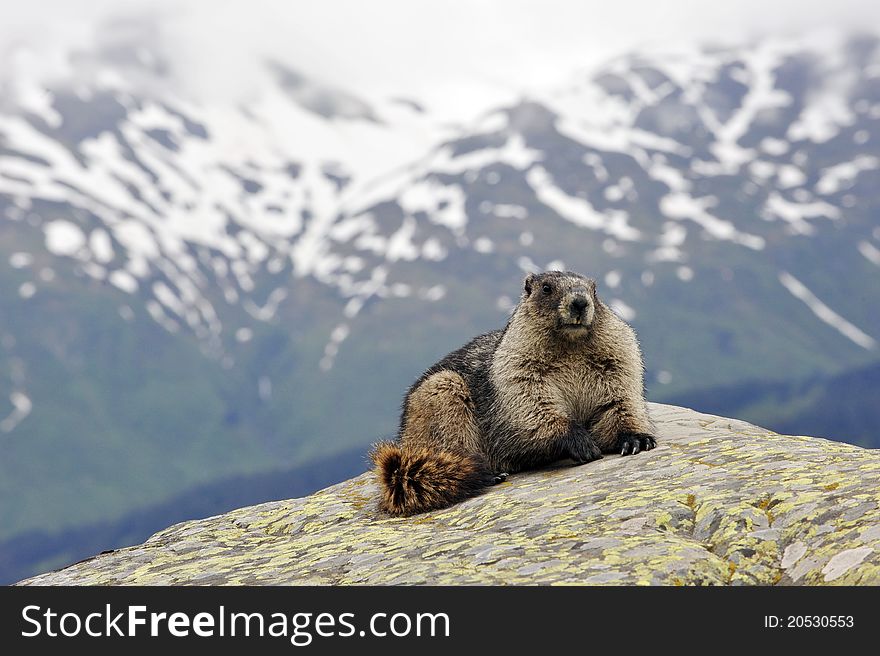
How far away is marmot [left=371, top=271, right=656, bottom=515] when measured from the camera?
1334 centimetres

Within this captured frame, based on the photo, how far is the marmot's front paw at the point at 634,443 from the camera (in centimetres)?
1364

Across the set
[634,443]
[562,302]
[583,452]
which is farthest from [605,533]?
[562,302]

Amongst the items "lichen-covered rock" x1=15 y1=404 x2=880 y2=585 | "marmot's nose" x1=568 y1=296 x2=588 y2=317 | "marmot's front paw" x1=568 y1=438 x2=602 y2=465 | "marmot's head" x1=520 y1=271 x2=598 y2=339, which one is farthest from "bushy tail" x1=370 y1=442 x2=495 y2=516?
"marmot's nose" x1=568 y1=296 x2=588 y2=317

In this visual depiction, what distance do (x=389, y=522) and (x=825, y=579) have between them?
237 inches

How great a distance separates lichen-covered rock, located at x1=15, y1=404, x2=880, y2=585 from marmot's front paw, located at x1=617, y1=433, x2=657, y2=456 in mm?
218

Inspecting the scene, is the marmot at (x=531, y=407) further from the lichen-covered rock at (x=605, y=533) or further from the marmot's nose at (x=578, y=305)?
the lichen-covered rock at (x=605, y=533)

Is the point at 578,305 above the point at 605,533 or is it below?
above

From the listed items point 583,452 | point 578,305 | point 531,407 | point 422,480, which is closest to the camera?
point 422,480

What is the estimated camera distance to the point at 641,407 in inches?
571

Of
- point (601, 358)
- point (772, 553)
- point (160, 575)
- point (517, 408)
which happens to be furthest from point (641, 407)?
point (160, 575)

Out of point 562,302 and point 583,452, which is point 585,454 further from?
point 562,302

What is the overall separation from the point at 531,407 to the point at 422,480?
191 centimetres

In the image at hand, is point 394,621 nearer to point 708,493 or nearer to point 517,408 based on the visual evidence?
point 708,493

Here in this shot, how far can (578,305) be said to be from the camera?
13.8 meters
